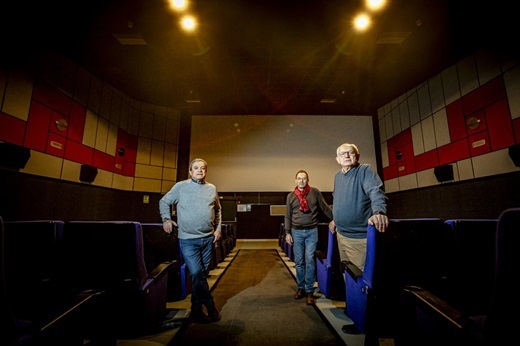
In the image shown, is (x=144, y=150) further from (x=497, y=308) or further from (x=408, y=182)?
(x=497, y=308)

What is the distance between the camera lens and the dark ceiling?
396 centimetres

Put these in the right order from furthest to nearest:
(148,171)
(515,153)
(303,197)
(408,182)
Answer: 1. (148,171)
2. (408,182)
3. (515,153)
4. (303,197)

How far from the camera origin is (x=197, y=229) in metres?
2.13

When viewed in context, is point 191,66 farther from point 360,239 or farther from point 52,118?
point 360,239

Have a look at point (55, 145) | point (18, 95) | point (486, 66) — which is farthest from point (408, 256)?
point (55, 145)

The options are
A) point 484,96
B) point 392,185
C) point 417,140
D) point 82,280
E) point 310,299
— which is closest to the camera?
point 82,280

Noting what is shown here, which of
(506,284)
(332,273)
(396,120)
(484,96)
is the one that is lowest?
(332,273)

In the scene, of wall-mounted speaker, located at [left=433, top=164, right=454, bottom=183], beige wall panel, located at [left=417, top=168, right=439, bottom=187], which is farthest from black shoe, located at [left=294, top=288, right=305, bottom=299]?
beige wall panel, located at [left=417, top=168, right=439, bottom=187]

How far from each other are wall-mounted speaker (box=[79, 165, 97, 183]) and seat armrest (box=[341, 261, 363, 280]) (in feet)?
19.1

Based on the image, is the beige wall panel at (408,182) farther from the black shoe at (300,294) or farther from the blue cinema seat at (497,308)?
the blue cinema seat at (497,308)

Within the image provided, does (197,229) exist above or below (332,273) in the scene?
above

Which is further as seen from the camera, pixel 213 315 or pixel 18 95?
pixel 18 95

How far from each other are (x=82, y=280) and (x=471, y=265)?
242 centimetres

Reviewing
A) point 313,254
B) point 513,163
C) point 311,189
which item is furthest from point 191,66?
point 513,163
